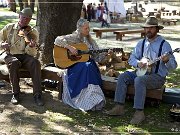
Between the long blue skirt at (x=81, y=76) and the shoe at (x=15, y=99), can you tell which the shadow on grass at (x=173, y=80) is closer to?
the long blue skirt at (x=81, y=76)

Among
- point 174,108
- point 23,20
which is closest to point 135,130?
point 174,108

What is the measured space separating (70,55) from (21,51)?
84 centimetres

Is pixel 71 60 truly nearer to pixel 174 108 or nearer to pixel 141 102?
pixel 141 102

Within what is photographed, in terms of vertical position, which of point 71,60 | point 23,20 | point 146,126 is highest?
point 23,20

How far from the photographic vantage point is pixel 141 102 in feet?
17.1

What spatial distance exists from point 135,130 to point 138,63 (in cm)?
101

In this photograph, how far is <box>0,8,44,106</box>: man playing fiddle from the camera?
5890mm

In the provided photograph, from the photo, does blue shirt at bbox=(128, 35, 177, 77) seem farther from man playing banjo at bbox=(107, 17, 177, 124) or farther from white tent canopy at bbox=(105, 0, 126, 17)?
white tent canopy at bbox=(105, 0, 126, 17)

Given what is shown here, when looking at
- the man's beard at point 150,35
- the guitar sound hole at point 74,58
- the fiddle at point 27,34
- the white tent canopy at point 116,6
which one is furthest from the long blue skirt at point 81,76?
the white tent canopy at point 116,6

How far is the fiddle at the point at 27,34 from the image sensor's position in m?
6.05

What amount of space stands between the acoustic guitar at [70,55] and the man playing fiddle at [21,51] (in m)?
0.34

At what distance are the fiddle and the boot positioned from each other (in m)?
2.12

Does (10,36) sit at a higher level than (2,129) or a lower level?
higher

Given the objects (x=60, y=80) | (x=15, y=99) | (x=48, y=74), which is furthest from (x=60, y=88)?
(x=15, y=99)
